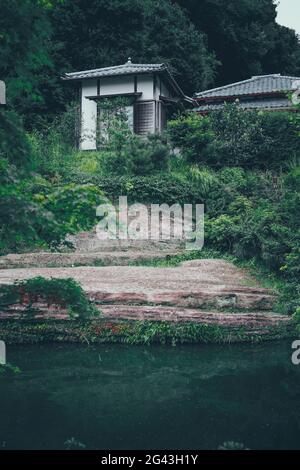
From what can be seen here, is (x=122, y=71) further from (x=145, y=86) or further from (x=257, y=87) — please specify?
(x=257, y=87)

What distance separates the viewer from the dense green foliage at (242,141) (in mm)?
17391

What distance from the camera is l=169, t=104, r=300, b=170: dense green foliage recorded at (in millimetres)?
17391

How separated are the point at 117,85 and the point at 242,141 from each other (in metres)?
7.76

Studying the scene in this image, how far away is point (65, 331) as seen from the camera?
9812 millimetres

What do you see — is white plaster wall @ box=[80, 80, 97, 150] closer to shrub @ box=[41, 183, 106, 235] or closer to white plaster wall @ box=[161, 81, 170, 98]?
white plaster wall @ box=[161, 81, 170, 98]

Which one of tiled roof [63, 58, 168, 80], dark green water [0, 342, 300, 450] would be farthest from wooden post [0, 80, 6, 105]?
tiled roof [63, 58, 168, 80]

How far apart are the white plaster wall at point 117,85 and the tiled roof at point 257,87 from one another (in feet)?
10.7

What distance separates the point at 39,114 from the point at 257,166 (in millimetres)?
12027

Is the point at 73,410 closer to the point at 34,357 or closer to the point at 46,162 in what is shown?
the point at 34,357

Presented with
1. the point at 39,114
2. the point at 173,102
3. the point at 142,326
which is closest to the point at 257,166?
the point at 173,102

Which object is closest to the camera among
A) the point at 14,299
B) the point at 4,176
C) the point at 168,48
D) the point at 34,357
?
the point at 4,176

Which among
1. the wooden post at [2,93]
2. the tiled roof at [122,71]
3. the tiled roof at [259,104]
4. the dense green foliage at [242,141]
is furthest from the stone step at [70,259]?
the tiled roof at [122,71]

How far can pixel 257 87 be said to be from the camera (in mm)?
22359

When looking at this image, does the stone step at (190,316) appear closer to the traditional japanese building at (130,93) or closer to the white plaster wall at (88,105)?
the traditional japanese building at (130,93)
